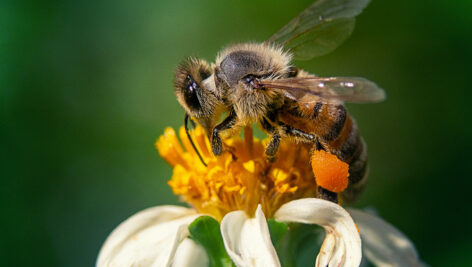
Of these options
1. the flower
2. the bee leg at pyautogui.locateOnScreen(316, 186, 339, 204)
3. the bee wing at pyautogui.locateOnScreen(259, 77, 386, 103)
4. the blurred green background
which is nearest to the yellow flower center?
the flower

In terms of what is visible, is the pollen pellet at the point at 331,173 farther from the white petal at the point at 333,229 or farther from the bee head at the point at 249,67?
the bee head at the point at 249,67

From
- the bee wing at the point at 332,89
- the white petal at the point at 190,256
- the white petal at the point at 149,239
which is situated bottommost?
the white petal at the point at 190,256

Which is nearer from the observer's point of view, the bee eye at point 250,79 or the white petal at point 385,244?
the bee eye at point 250,79

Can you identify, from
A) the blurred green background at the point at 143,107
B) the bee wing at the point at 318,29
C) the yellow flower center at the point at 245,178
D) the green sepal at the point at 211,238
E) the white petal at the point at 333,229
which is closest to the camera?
the white petal at the point at 333,229

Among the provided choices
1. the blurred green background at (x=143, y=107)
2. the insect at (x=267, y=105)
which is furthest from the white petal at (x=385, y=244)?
the blurred green background at (x=143, y=107)

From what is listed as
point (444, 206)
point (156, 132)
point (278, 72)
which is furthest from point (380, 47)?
point (278, 72)

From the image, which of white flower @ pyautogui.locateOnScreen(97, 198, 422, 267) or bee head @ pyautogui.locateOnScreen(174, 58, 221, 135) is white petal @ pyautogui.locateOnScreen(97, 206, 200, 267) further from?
bee head @ pyautogui.locateOnScreen(174, 58, 221, 135)

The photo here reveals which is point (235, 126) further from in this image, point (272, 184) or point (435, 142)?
point (435, 142)
